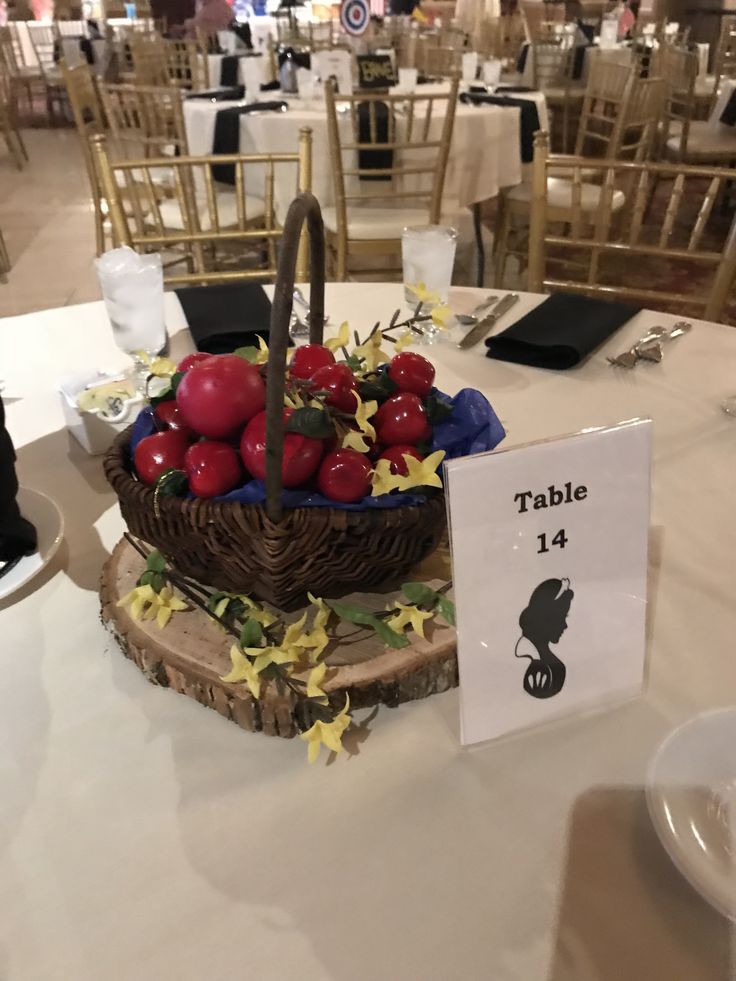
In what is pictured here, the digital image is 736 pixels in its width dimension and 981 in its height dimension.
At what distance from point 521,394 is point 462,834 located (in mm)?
603

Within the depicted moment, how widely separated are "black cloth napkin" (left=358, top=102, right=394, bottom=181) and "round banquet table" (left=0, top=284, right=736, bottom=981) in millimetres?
2363

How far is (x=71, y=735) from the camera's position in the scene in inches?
21.6

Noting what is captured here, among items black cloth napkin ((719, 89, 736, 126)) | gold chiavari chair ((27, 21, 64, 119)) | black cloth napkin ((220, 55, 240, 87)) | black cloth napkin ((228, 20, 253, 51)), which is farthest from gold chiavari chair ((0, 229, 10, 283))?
black cloth napkin ((719, 89, 736, 126))

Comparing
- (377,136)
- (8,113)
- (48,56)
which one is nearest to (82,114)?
(377,136)

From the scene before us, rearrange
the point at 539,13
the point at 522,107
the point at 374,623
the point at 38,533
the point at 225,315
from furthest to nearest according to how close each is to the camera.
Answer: the point at 539,13 → the point at 522,107 → the point at 225,315 → the point at 38,533 → the point at 374,623

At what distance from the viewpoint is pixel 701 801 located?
0.48 meters

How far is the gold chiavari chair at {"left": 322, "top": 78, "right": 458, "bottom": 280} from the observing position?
242cm

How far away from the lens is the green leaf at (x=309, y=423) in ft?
1.66

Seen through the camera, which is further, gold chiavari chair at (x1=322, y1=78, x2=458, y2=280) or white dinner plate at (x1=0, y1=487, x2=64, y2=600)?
gold chiavari chair at (x1=322, y1=78, x2=458, y2=280)

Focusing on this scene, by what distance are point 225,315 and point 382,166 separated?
189 cm

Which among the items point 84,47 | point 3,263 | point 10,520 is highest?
point 84,47

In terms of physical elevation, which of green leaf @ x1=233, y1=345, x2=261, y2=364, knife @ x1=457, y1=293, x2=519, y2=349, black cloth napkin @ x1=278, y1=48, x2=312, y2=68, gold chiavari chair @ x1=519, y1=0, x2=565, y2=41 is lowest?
knife @ x1=457, y1=293, x2=519, y2=349

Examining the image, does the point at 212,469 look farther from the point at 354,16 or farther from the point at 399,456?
the point at 354,16

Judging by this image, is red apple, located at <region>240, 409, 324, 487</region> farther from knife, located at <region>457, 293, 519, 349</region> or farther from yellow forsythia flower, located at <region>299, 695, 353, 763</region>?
knife, located at <region>457, 293, 519, 349</region>
